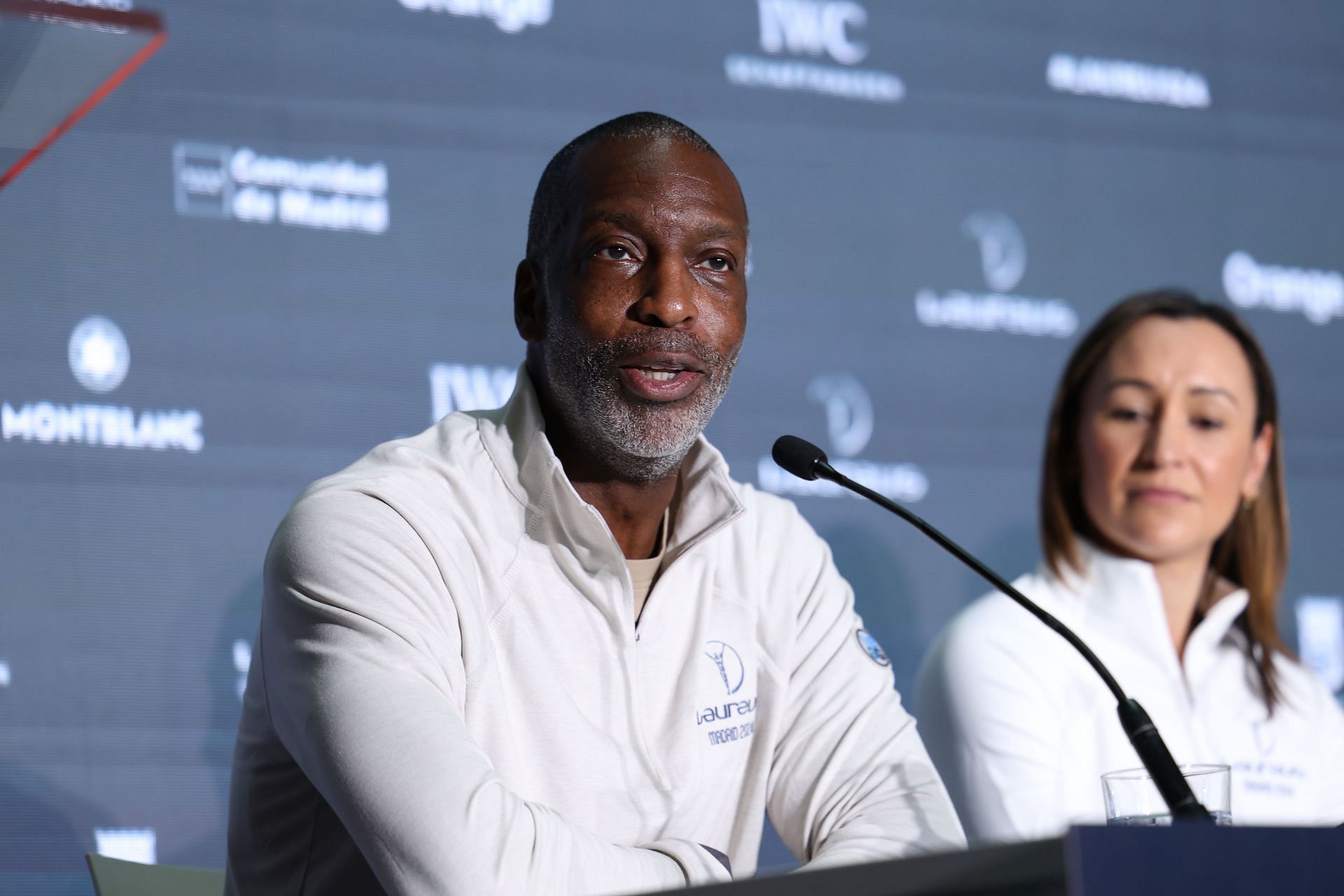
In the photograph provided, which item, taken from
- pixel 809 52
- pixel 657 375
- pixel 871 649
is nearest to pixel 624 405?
pixel 657 375

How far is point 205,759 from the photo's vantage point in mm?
2396

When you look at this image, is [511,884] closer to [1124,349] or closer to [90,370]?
[90,370]

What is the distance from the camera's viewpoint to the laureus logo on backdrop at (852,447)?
115 inches

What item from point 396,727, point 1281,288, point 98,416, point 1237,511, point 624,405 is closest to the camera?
point 396,727

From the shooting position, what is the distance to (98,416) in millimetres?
2383

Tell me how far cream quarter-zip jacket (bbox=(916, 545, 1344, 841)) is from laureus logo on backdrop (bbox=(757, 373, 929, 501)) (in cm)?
35

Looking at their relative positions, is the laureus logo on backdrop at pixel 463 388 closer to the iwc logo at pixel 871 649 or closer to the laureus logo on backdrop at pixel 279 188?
the laureus logo on backdrop at pixel 279 188

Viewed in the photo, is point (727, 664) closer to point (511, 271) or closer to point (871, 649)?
point (871, 649)

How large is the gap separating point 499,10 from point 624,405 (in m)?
1.32

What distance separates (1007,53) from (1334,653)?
161cm

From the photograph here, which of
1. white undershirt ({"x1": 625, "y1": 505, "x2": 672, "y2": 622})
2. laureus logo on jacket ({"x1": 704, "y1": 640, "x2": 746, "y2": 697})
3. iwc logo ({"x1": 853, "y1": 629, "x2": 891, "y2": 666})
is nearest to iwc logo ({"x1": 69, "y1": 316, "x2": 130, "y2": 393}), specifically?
white undershirt ({"x1": 625, "y1": 505, "x2": 672, "y2": 622})

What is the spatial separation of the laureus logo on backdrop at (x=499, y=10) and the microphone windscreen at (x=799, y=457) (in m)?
1.42

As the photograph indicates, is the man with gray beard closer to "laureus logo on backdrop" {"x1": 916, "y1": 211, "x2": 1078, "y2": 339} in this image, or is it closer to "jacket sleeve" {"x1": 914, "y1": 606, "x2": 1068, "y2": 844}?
"jacket sleeve" {"x1": 914, "y1": 606, "x2": 1068, "y2": 844}

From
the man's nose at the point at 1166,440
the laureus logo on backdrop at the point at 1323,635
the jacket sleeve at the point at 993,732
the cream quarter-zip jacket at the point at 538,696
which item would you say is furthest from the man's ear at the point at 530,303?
the laureus logo on backdrop at the point at 1323,635
